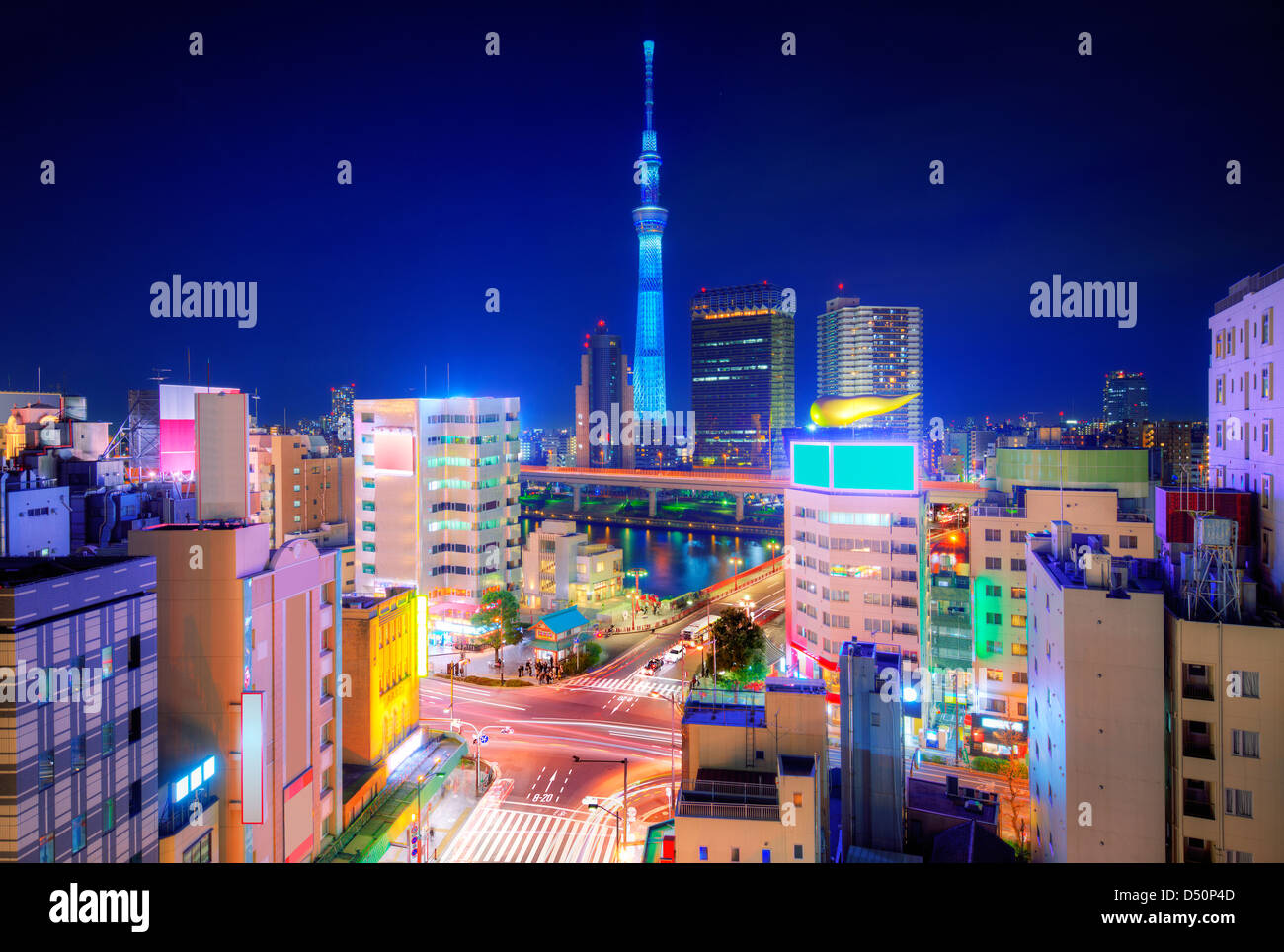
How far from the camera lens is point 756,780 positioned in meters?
9.36

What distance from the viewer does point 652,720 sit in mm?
14992

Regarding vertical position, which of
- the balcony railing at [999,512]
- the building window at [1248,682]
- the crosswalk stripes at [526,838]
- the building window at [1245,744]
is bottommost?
the crosswalk stripes at [526,838]

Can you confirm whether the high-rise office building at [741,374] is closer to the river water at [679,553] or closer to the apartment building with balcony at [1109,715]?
the river water at [679,553]

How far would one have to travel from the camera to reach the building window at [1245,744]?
7.29m

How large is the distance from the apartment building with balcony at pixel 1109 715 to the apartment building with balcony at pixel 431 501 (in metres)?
17.3

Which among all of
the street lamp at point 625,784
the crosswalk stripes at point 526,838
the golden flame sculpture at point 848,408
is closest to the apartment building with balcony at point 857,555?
the golden flame sculpture at point 848,408

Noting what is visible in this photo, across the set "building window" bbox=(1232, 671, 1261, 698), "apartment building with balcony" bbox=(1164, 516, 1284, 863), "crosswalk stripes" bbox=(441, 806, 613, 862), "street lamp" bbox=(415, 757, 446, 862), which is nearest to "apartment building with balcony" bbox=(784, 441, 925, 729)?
"crosswalk stripes" bbox=(441, 806, 613, 862)

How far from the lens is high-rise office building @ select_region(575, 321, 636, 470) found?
8069 cm

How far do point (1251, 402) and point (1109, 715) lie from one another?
411 centimetres

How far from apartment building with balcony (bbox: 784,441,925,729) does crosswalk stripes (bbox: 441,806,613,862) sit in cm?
732

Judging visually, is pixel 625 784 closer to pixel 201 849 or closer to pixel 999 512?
pixel 201 849

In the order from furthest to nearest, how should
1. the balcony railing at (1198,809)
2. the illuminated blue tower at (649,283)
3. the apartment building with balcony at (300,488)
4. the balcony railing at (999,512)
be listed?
the illuminated blue tower at (649,283), the apartment building with balcony at (300,488), the balcony railing at (999,512), the balcony railing at (1198,809)
